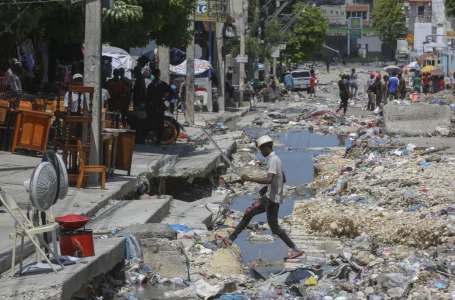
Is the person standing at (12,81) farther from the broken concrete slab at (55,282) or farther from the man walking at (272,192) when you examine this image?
the broken concrete slab at (55,282)

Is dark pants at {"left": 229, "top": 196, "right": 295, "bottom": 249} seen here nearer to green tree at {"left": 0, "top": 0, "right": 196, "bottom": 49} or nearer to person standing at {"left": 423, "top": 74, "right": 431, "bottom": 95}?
A: green tree at {"left": 0, "top": 0, "right": 196, "bottom": 49}

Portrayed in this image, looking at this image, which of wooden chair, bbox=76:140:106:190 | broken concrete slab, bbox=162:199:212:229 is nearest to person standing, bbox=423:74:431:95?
broken concrete slab, bbox=162:199:212:229

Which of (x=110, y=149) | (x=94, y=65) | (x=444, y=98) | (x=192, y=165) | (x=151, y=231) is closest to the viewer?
(x=151, y=231)

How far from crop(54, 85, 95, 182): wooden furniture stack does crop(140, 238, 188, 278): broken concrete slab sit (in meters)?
3.66

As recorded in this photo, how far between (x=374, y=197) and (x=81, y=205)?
193 inches

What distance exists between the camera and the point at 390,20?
423 ft

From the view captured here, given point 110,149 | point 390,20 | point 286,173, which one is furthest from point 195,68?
point 390,20

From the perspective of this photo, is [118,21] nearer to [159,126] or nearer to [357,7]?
[159,126]

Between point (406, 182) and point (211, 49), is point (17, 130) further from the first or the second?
point (211, 49)

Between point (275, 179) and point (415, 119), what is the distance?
14556mm

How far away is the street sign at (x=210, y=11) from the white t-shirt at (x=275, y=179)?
2033 cm

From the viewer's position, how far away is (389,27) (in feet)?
424

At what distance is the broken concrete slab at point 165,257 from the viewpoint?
31.8 feet

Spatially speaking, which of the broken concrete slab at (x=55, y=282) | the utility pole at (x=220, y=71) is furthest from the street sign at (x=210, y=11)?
the broken concrete slab at (x=55, y=282)
